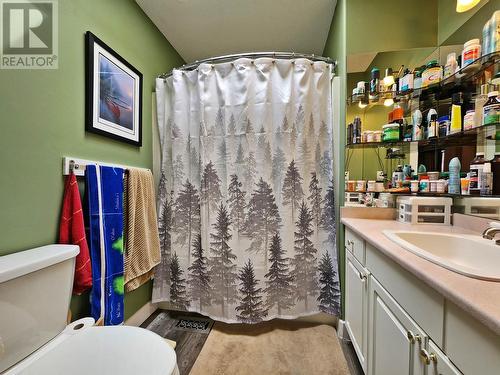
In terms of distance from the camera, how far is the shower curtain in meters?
1.56

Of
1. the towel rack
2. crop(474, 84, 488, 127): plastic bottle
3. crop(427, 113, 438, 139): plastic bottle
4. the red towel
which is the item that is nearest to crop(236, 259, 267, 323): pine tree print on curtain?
the red towel

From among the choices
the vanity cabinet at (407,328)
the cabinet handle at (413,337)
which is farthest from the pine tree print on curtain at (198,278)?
the cabinet handle at (413,337)

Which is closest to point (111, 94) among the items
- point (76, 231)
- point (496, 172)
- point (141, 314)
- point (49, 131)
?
point (49, 131)

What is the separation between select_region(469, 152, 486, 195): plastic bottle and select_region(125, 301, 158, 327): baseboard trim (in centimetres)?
224

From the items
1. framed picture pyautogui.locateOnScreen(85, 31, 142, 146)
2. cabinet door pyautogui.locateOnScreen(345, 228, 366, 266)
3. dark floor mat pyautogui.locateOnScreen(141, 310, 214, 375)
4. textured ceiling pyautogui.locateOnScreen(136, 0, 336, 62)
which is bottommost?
dark floor mat pyautogui.locateOnScreen(141, 310, 214, 375)

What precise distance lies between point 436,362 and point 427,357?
0.09ft

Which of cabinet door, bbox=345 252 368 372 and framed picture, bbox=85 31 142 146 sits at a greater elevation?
framed picture, bbox=85 31 142 146

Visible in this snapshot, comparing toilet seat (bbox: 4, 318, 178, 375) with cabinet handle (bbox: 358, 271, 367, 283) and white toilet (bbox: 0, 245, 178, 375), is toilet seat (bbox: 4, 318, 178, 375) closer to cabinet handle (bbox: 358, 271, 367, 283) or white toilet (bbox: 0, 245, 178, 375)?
white toilet (bbox: 0, 245, 178, 375)

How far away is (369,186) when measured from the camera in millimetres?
1520

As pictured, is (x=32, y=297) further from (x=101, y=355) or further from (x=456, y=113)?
(x=456, y=113)

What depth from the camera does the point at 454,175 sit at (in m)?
1.20

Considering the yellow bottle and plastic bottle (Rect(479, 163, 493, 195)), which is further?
the yellow bottle

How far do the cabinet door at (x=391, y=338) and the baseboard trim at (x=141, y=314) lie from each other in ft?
4.99

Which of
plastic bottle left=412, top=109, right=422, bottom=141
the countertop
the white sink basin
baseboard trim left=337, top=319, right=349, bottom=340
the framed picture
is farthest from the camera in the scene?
baseboard trim left=337, top=319, right=349, bottom=340
